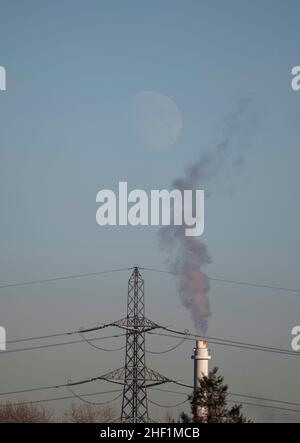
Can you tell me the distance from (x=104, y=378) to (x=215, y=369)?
606 inches

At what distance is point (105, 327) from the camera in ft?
266

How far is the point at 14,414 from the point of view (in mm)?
100438

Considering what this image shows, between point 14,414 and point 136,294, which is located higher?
point 136,294
